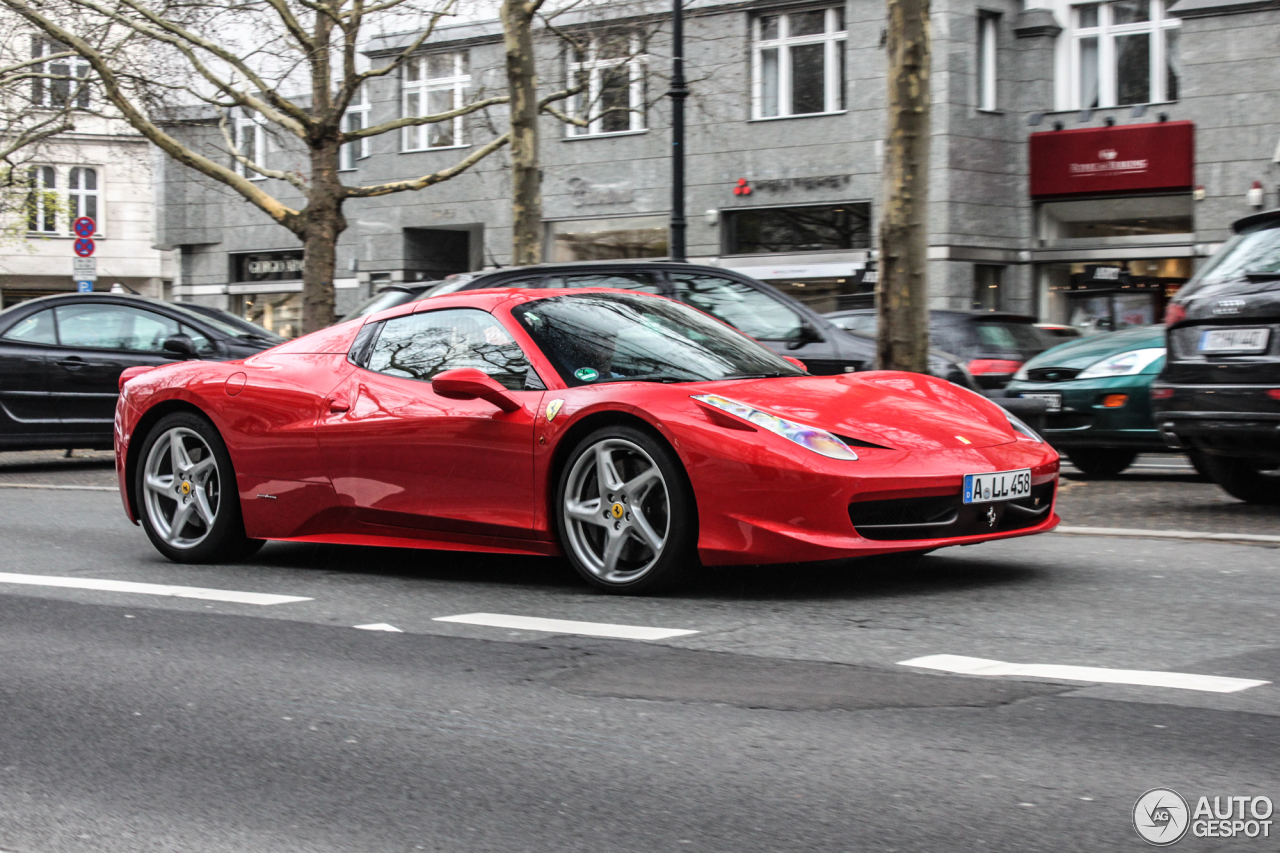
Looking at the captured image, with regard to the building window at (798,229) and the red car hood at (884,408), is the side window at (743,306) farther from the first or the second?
the building window at (798,229)

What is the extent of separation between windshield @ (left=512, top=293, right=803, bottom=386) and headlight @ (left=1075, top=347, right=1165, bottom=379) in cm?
514

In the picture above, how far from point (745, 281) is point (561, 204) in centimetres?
2094

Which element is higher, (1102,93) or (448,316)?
(1102,93)

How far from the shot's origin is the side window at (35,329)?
13.7 metres

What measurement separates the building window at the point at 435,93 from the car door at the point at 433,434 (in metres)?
27.7

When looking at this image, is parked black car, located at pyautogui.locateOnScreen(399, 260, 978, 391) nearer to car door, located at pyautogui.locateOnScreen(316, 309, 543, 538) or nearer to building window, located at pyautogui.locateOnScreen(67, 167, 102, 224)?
car door, located at pyautogui.locateOnScreen(316, 309, 543, 538)

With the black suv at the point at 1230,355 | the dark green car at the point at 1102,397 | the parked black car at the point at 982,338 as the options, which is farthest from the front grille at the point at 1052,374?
the parked black car at the point at 982,338

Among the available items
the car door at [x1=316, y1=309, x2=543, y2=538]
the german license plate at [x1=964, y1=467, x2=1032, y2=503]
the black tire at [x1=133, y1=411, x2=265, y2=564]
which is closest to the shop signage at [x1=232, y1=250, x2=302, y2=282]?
the black tire at [x1=133, y1=411, x2=265, y2=564]

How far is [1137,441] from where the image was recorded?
11.2 metres

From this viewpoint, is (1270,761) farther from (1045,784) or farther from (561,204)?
(561,204)

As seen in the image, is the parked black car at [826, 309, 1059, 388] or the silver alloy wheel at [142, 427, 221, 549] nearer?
the silver alloy wheel at [142, 427, 221, 549]

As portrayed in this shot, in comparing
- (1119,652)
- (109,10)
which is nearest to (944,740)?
(1119,652)

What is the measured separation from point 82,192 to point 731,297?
49.5 m

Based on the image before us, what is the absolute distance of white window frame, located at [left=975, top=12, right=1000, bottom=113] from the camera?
28281 mm
